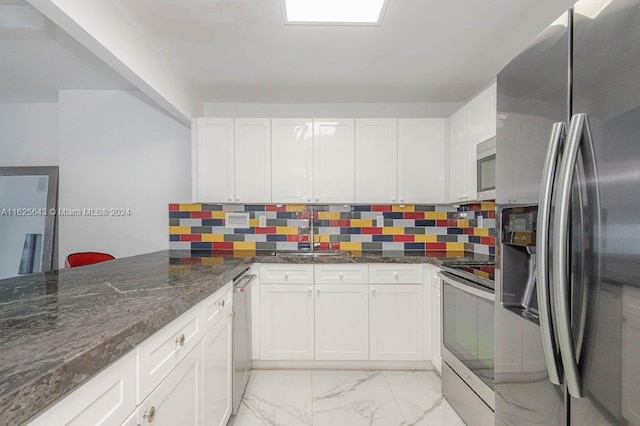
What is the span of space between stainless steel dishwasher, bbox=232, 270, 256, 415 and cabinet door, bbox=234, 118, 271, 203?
0.85 metres

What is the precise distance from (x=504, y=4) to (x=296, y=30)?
45.0 inches

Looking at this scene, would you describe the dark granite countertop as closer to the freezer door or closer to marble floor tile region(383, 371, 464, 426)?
the freezer door

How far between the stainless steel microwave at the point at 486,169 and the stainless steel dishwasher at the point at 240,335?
166 cm

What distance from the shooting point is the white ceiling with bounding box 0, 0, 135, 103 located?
2.24m

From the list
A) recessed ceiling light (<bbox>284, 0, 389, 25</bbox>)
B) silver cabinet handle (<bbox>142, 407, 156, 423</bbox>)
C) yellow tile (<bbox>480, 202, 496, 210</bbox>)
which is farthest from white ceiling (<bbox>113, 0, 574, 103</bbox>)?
silver cabinet handle (<bbox>142, 407, 156, 423</bbox>)

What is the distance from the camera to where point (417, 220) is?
3.23m

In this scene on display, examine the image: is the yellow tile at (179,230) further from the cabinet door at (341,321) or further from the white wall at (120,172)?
the cabinet door at (341,321)

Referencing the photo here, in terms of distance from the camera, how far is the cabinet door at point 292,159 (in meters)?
2.95

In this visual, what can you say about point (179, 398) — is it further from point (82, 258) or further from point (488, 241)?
point (488, 241)

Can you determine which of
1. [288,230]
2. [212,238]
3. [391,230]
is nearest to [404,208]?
[391,230]

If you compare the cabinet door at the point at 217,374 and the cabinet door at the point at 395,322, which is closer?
the cabinet door at the point at 217,374

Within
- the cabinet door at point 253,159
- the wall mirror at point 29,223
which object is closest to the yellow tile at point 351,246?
the cabinet door at point 253,159

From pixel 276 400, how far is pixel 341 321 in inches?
28.6

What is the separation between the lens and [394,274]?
2625 millimetres
